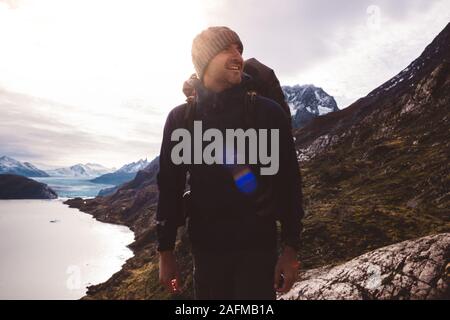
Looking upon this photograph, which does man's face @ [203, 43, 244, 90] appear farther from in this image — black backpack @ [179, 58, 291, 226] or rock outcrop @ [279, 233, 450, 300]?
rock outcrop @ [279, 233, 450, 300]

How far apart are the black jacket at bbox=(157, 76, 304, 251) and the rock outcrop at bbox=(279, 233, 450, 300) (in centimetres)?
416

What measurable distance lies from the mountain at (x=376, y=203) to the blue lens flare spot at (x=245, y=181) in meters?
4.55

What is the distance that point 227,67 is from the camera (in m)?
3.31

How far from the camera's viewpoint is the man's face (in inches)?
130

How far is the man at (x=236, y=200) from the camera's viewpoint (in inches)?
123

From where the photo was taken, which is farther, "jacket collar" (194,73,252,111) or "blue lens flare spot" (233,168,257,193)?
"jacket collar" (194,73,252,111)

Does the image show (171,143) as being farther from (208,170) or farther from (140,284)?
(140,284)

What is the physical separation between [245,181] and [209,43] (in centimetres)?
143

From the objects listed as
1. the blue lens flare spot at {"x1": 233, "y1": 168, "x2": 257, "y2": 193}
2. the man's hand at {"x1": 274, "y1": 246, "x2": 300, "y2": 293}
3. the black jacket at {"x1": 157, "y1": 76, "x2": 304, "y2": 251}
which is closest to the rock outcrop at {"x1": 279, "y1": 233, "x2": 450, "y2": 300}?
the man's hand at {"x1": 274, "y1": 246, "x2": 300, "y2": 293}

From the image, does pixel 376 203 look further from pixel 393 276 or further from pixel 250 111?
pixel 250 111

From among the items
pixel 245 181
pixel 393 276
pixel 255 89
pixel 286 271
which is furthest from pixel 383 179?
pixel 245 181

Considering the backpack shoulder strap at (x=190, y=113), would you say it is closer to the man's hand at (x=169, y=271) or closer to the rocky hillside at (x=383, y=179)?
the man's hand at (x=169, y=271)

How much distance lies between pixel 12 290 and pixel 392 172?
136 feet

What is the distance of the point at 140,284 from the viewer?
21.6m
